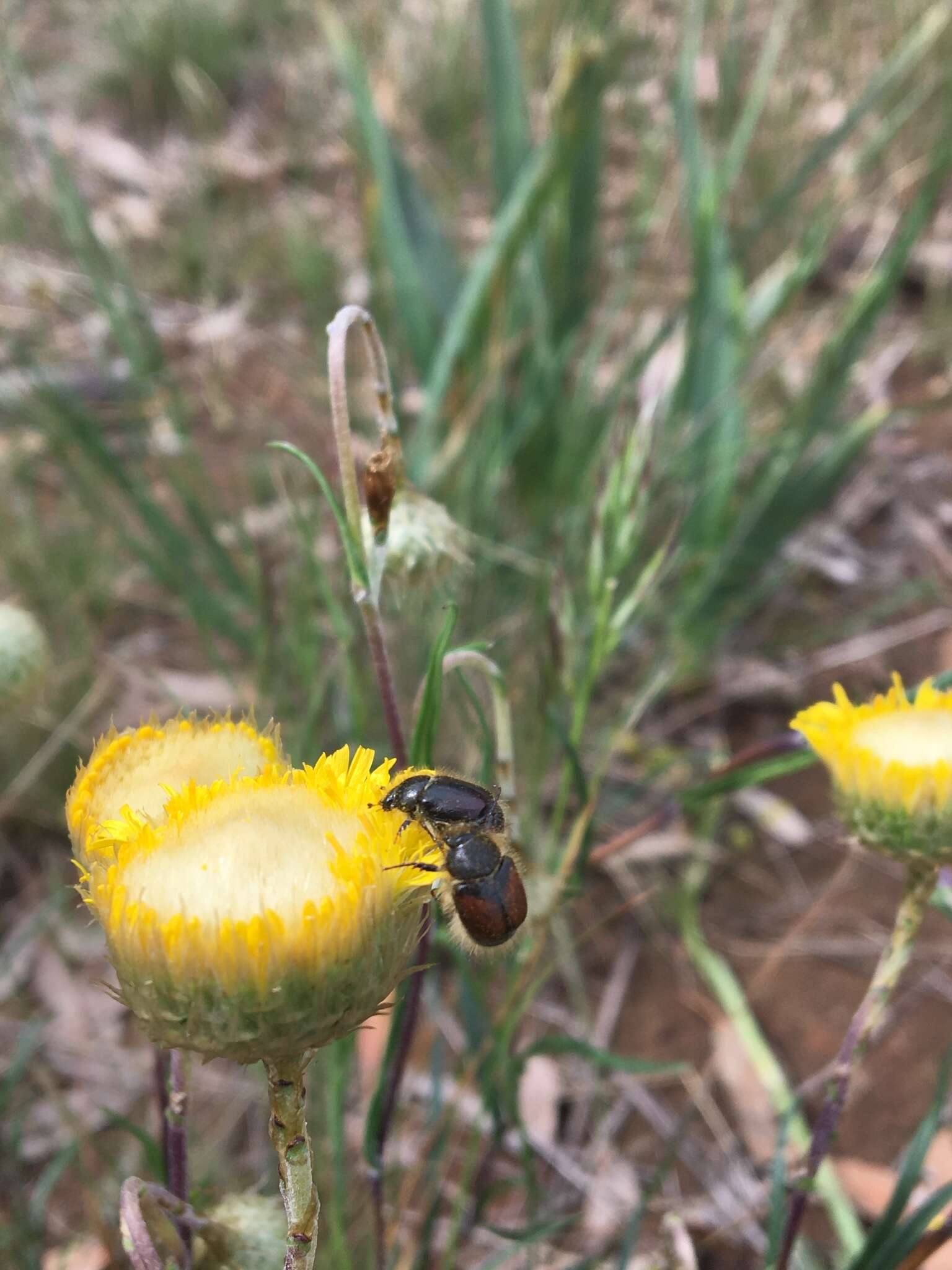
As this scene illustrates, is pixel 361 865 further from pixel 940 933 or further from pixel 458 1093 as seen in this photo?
pixel 940 933

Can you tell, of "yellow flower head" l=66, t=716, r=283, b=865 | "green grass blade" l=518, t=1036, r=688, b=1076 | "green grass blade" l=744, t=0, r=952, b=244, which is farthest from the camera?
"green grass blade" l=744, t=0, r=952, b=244

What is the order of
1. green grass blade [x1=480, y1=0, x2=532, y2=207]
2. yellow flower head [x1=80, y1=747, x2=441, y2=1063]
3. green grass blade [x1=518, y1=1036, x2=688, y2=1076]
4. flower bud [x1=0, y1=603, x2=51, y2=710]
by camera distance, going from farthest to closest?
green grass blade [x1=480, y1=0, x2=532, y2=207] < flower bud [x1=0, y1=603, x2=51, y2=710] < green grass blade [x1=518, y1=1036, x2=688, y2=1076] < yellow flower head [x1=80, y1=747, x2=441, y2=1063]

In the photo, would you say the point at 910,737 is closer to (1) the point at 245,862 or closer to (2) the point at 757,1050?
(1) the point at 245,862

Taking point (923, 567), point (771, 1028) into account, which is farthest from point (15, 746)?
point (923, 567)

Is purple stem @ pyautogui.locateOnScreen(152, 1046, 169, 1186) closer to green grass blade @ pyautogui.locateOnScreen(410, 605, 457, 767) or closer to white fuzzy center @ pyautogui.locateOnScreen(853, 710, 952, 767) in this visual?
green grass blade @ pyautogui.locateOnScreen(410, 605, 457, 767)

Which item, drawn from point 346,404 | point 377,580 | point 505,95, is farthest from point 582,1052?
point 505,95

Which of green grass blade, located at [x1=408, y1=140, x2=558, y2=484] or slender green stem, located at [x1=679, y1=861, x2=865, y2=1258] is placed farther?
green grass blade, located at [x1=408, y1=140, x2=558, y2=484]

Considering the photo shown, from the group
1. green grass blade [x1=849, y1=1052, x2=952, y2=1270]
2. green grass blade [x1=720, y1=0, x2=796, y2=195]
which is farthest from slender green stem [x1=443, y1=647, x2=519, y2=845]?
green grass blade [x1=720, y1=0, x2=796, y2=195]
